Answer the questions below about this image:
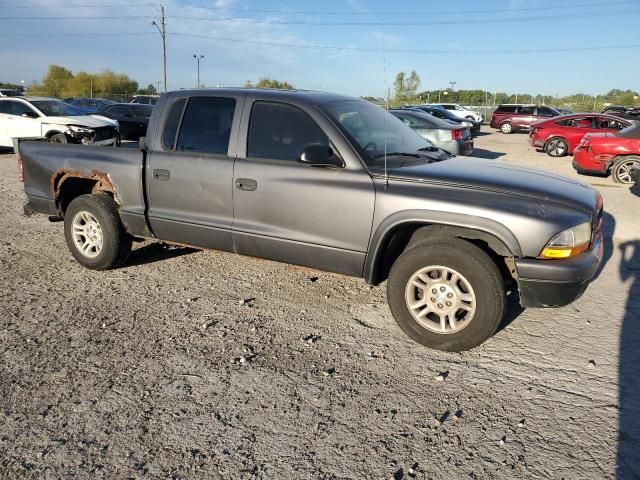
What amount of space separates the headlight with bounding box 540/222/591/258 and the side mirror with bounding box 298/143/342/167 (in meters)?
1.59

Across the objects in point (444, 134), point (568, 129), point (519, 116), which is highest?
point (519, 116)

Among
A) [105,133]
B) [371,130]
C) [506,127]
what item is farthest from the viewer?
[506,127]

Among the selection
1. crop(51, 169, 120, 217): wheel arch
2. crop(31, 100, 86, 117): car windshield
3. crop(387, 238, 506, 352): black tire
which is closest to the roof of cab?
crop(51, 169, 120, 217): wheel arch

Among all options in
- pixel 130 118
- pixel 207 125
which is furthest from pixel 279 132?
pixel 130 118

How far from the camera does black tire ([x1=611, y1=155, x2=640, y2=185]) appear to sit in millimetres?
11172

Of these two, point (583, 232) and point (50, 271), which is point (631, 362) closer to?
point (583, 232)

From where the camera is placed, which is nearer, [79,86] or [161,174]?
[161,174]

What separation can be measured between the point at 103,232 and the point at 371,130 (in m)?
2.79

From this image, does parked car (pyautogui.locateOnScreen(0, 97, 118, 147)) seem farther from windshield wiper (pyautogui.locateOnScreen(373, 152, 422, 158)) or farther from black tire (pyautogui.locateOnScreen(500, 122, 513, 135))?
black tire (pyautogui.locateOnScreen(500, 122, 513, 135))

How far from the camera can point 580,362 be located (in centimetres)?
355

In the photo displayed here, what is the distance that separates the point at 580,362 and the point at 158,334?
3.07 meters

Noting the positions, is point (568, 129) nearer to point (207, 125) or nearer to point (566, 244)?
point (566, 244)

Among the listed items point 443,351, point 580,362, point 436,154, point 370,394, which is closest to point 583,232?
point 580,362

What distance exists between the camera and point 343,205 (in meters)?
3.84
